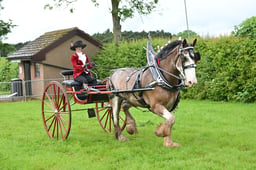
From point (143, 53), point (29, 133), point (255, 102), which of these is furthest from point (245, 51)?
point (29, 133)

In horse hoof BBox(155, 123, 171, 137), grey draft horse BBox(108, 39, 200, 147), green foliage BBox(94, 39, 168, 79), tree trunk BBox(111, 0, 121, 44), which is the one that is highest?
tree trunk BBox(111, 0, 121, 44)

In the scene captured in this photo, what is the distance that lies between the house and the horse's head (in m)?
13.8

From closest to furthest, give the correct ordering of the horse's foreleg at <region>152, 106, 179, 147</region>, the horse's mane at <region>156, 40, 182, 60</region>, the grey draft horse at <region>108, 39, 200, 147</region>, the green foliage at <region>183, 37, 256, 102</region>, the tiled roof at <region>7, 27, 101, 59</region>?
1. the grey draft horse at <region>108, 39, 200, 147</region>
2. the horse's foreleg at <region>152, 106, 179, 147</region>
3. the horse's mane at <region>156, 40, 182, 60</region>
4. the green foliage at <region>183, 37, 256, 102</region>
5. the tiled roof at <region>7, 27, 101, 59</region>

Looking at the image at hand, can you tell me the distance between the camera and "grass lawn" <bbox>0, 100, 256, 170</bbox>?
18.4ft

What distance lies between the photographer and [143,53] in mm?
16672

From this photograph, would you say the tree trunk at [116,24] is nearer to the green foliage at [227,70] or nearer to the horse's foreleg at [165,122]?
the green foliage at [227,70]

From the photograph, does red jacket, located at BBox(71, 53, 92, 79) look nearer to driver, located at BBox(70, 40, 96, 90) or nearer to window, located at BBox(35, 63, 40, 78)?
driver, located at BBox(70, 40, 96, 90)

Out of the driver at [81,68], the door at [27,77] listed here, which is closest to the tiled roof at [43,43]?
the door at [27,77]

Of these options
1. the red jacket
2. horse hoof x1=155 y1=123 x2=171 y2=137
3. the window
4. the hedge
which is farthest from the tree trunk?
horse hoof x1=155 y1=123 x2=171 y2=137

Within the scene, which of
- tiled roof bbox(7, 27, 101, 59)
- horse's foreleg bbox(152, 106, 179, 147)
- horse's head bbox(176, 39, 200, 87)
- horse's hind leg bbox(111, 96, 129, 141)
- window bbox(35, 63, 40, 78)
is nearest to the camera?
horse's head bbox(176, 39, 200, 87)

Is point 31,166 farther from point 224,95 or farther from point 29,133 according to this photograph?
point 224,95

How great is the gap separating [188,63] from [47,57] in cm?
1423

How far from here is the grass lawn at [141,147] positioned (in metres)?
5.61

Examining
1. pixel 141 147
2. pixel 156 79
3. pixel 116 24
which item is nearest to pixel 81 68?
pixel 156 79
